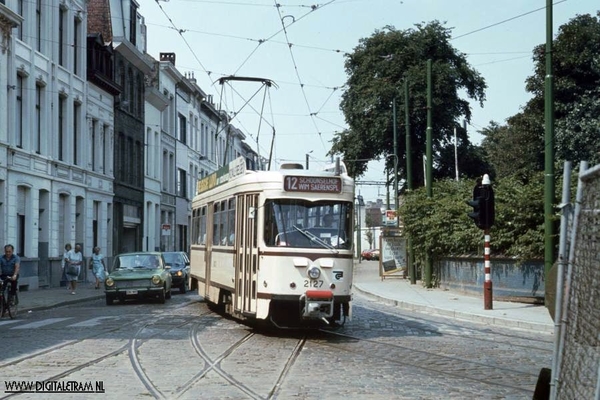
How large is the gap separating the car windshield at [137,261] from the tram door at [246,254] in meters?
10.5

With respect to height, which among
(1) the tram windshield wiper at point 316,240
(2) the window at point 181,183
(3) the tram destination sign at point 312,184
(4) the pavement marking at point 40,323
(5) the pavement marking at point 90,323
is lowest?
(4) the pavement marking at point 40,323

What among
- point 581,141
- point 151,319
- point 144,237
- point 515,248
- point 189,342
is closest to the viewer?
point 189,342

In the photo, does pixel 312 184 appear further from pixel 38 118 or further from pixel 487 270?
pixel 38 118

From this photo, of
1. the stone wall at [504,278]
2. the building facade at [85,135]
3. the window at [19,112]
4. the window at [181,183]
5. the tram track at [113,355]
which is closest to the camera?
the tram track at [113,355]

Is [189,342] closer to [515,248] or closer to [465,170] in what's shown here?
[515,248]

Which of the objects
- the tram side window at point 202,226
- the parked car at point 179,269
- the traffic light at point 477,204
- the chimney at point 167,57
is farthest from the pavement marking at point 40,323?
the chimney at point 167,57

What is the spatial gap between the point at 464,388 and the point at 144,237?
4612cm

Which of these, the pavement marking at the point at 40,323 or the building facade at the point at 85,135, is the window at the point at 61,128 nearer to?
the building facade at the point at 85,135

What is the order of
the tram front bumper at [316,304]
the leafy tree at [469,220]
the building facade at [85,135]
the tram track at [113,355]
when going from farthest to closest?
the building facade at [85,135]
the leafy tree at [469,220]
the tram front bumper at [316,304]
the tram track at [113,355]

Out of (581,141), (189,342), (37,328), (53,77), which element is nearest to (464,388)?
(189,342)

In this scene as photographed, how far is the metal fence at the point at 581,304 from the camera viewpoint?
199 inches

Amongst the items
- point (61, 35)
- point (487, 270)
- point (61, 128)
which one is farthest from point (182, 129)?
point (487, 270)

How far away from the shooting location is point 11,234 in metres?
32.7

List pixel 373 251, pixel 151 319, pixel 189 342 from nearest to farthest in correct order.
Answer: pixel 189 342 → pixel 151 319 → pixel 373 251
